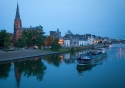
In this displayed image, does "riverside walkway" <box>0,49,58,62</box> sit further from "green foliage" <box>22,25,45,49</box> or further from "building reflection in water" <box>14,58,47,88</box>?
"green foliage" <box>22,25,45,49</box>

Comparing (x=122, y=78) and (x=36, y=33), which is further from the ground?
(x=36, y=33)

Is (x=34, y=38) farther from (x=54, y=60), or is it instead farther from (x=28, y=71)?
(x=28, y=71)

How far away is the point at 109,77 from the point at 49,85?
287 inches

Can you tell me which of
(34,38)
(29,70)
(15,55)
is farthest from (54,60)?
(34,38)

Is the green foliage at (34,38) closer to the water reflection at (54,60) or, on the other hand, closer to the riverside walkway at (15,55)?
the riverside walkway at (15,55)

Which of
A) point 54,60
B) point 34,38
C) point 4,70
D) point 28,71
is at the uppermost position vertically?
point 34,38

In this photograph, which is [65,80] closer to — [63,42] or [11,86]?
[11,86]

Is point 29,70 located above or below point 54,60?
below

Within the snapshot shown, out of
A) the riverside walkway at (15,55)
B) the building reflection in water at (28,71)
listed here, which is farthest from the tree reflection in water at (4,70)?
the riverside walkway at (15,55)

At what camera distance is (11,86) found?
17.0 m

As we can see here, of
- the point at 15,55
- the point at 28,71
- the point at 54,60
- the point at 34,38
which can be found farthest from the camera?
the point at 34,38

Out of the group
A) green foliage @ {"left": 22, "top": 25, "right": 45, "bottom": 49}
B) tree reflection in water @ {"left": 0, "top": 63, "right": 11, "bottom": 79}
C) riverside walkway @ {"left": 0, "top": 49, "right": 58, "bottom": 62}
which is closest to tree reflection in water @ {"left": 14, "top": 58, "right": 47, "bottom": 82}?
tree reflection in water @ {"left": 0, "top": 63, "right": 11, "bottom": 79}

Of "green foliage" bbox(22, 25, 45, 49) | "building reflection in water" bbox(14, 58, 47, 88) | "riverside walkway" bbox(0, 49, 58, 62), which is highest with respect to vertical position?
"green foliage" bbox(22, 25, 45, 49)

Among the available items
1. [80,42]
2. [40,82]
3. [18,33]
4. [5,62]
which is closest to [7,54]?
[5,62]
